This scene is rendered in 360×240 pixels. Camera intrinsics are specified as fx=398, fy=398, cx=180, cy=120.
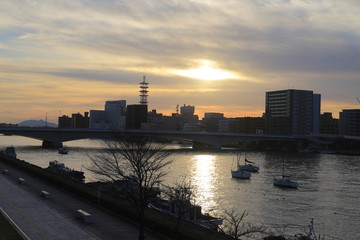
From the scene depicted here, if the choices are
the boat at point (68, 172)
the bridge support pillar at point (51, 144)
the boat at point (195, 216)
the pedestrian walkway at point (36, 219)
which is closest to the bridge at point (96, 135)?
the bridge support pillar at point (51, 144)

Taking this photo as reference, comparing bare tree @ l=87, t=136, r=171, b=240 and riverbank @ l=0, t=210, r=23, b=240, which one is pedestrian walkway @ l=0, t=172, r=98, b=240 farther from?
bare tree @ l=87, t=136, r=171, b=240

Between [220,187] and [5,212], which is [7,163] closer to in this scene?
[220,187]

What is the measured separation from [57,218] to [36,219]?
131cm

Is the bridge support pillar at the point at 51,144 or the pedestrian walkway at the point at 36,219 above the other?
the pedestrian walkway at the point at 36,219

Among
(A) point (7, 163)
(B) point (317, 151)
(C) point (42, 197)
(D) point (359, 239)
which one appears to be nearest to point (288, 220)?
(D) point (359, 239)

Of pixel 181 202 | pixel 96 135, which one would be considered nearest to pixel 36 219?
pixel 181 202

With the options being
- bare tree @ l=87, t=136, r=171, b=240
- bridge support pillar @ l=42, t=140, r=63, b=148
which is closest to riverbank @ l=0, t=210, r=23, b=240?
bare tree @ l=87, t=136, r=171, b=240

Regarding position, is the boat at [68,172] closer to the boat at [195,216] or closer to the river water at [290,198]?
the river water at [290,198]

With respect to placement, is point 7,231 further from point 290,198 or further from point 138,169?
point 290,198

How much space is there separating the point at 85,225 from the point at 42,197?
10.7 meters

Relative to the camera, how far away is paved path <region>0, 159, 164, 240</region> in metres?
23.0

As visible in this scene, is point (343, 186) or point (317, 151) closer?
point (343, 186)

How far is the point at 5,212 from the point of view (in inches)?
1093

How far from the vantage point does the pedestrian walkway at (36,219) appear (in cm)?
2269
